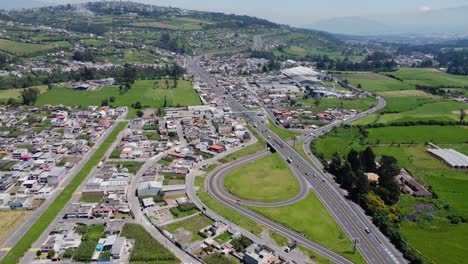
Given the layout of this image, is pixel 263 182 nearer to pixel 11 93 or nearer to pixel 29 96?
pixel 29 96

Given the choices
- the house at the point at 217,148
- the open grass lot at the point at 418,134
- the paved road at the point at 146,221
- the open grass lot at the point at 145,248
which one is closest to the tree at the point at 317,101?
the open grass lot at the point at 418,134

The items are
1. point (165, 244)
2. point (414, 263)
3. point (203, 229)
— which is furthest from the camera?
point (203, 229)

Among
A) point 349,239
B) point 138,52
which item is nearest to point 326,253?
point 349,239

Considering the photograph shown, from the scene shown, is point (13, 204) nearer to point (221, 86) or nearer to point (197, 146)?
point (197, 146)

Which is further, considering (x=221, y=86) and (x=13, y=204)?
(x=221, y=86)

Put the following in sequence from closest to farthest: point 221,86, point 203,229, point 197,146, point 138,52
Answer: point 203,229, point 197,146, point 221,86, point 138,52

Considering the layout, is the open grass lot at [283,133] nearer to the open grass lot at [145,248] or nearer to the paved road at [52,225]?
the paved road at [52,225]

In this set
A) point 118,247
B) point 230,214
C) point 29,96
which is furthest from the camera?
point 29,96

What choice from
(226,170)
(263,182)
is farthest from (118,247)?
(226,170)
